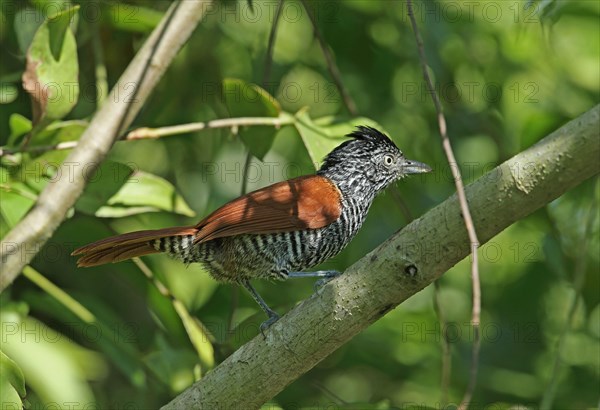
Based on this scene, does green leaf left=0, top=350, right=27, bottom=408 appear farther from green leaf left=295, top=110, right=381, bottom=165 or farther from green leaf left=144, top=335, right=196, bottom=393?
green leaf left=295, top=110, right=381, bottom=165

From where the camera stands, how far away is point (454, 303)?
17.2 feet

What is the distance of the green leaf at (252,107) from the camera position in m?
3.86

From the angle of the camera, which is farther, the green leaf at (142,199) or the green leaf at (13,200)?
the green leaf at (142,199)

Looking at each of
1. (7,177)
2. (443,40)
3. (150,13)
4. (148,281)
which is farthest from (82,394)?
(443,40)

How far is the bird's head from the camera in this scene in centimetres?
448

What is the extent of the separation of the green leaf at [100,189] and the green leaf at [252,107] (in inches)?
23.0

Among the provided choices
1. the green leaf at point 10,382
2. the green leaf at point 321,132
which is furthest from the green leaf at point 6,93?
the green leaf at point 10,382

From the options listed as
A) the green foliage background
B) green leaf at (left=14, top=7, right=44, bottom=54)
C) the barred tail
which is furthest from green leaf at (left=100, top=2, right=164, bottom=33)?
the barred tail

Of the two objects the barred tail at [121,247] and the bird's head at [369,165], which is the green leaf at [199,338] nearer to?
the barred tail at [121,247]

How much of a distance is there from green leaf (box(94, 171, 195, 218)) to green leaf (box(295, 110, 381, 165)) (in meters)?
0.62

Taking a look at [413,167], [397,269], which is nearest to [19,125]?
[413,167]

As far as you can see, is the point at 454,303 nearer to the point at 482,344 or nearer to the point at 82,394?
the point at 482,344

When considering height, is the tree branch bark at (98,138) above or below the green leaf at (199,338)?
above

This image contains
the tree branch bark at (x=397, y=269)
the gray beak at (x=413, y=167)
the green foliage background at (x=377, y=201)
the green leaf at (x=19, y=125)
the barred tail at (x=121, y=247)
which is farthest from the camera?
the gray beak at (x=413, y=167)
